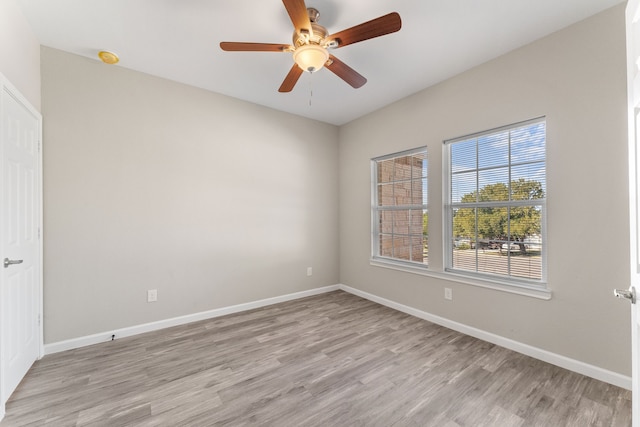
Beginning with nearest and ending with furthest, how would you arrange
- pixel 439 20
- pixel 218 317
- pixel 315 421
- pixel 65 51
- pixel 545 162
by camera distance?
pixel 315 421, pixel 439 20, pixel 545 162, pixel 65 51, pixel 218 317

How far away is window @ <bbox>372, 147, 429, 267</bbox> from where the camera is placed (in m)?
3.42

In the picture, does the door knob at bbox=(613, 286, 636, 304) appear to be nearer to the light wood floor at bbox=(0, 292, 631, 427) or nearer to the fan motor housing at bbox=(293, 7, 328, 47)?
the light wood floor at bbox=(0, 292, 631, 427)

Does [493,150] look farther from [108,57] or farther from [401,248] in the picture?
[108,57]

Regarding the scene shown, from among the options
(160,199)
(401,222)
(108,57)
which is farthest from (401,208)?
(108,57)

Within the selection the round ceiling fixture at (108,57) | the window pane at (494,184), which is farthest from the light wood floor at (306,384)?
the round ceiling fixture at (108,57)

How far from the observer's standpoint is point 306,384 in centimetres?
200

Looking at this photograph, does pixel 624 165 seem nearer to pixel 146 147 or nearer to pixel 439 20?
pixel 439 20

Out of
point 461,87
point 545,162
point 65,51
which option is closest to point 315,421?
point 545,162

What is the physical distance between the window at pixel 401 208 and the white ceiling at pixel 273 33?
984 millimetres

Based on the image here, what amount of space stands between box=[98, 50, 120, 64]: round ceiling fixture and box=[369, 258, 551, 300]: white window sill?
377cm

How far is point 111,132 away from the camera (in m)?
2.71

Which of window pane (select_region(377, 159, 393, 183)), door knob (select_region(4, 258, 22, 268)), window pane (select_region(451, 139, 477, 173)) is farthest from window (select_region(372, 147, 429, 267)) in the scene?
door knob (select_region(4, 258, 22, 268))

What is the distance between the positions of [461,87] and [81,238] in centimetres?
412

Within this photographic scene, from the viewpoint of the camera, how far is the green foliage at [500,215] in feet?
8.05
